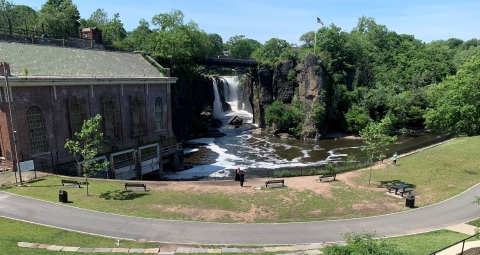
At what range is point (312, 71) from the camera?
220ft

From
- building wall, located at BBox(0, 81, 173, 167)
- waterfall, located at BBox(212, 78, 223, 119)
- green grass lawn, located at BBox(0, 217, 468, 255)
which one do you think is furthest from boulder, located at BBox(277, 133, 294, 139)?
green grass lawn, located at BBox(0, 217, 468, 255)

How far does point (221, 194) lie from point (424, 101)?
6392 cm

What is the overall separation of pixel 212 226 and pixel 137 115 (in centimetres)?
2288

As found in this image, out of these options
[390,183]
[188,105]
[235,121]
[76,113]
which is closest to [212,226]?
[390,183]

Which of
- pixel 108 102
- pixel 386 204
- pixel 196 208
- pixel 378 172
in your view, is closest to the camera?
pixel 196 208

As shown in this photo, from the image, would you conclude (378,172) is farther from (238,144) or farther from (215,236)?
→ (238,144)

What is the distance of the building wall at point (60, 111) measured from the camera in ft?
84.2

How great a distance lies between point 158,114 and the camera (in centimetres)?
4109

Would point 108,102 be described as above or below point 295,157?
above

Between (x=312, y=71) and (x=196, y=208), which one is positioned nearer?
(x=196, y=208)

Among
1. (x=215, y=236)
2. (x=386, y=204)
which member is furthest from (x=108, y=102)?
(x=386, y=204)

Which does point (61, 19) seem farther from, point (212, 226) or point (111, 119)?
point (212, 226)

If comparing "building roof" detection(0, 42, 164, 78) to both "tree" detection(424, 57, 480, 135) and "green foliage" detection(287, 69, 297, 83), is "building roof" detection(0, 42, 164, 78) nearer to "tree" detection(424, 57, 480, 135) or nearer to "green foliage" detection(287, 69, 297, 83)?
"green foliage" detection(287, 69, 297, 83)

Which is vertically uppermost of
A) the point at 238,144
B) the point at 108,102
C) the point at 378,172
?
the point at 108,102
